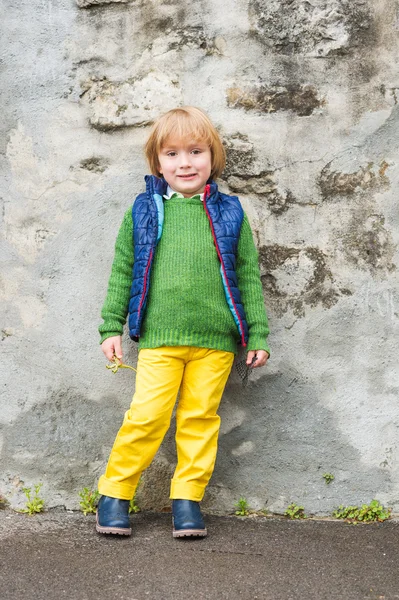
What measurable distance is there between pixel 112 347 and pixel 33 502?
2.38 ft

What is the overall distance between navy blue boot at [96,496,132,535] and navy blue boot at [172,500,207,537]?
0.17m

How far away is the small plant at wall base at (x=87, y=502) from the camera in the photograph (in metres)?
3.09

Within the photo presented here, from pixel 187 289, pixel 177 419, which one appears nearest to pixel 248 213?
pixel 187 289

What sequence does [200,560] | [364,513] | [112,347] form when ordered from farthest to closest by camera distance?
[364,513] → [112,347] → [200,560]

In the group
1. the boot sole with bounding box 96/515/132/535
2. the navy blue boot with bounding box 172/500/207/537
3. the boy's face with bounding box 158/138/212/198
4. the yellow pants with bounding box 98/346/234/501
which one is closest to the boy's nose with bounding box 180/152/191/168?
the boy's face with bounding box 158/138/212/198

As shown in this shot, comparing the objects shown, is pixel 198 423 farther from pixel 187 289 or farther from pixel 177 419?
pixel 187 289

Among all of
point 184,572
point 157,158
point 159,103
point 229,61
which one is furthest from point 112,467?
point 229,61

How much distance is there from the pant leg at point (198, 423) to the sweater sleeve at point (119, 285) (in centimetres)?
31

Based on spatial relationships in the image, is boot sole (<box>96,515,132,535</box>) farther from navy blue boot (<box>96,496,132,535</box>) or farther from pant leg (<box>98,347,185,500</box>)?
pant leg (<box>98,347,185,500</box>)

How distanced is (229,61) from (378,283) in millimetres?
1037

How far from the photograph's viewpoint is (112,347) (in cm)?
292

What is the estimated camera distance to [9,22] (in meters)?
3.08

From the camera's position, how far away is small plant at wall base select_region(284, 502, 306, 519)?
10.1 ft

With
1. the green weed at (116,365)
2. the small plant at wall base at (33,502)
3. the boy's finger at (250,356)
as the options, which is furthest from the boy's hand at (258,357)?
the small plant at wall base at (33,502)
